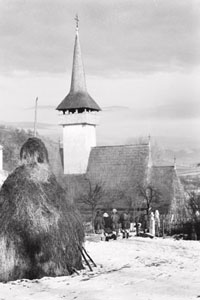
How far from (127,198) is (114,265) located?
1068 inches

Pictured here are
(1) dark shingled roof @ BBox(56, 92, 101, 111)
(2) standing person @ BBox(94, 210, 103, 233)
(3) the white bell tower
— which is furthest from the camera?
(3) the white bell tower

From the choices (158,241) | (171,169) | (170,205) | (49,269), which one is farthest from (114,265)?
(171,169)

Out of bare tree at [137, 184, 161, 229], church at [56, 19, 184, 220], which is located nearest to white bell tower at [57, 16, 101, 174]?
church at [56, 19, 184, 220]

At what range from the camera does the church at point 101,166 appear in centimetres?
4576

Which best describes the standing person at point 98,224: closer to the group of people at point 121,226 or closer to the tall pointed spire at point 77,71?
the group of people at point 121,226

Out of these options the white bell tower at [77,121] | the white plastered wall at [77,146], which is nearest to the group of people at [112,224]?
the white plastered wall at [77,146]

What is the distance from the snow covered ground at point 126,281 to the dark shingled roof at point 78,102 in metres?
29.3

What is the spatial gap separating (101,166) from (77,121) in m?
4.56

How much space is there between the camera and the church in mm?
45759

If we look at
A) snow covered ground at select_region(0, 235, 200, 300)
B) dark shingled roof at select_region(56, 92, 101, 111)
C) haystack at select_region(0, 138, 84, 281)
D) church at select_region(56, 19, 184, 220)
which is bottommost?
snow covered ground at select_region(0, 235, 200, 300)

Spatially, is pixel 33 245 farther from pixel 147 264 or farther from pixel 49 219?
pixel 147 264

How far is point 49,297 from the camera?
14383 millimetres

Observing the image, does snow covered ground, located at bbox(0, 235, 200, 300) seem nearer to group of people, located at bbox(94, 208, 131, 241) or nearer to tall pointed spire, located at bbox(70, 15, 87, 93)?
group of people, located at bbox(94, 208, 131, 241)

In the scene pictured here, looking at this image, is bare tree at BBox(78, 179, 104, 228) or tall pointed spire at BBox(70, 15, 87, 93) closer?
bare tree at BBox(78, 179, 104, 228)
